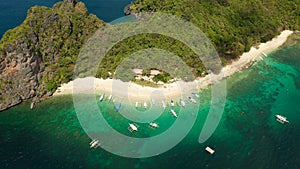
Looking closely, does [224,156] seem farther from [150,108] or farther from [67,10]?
[67,10]

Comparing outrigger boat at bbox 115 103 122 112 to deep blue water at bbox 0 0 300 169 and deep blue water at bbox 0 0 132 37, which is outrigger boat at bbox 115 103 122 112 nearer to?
deep blue water at bbox 0 0 300 169

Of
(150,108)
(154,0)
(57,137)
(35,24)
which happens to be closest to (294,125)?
(150,108)

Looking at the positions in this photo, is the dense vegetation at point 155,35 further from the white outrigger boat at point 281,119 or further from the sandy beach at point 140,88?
the white outrigger boat at point 281,119

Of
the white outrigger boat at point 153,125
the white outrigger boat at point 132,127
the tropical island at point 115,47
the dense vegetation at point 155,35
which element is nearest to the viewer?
the white outrigger boat at point 132,127

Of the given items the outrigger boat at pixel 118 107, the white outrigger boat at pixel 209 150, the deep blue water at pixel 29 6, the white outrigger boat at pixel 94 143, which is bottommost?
the white outrigger boat at pixel 94 143

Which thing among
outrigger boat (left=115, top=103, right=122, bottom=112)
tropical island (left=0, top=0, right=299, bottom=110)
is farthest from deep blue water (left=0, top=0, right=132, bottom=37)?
outrigger boat (left=115, top=103, right=122, bottom=112)

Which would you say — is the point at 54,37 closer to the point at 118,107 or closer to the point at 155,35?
the point at 118,107

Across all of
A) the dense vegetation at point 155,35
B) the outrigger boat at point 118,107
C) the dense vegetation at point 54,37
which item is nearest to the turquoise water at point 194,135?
Answer: the outrigger boat at point 118,107
